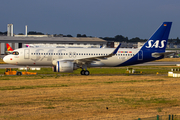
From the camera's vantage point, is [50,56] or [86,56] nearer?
[50,56]

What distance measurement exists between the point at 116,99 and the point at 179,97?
5.72m

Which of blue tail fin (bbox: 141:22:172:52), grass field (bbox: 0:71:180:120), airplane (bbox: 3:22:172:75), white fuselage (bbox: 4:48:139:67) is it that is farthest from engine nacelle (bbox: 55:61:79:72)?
blue tail fin (bbox: 141:22:172:52)

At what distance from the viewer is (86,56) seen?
4234cm

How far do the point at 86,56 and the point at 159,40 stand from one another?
12164 millimetres

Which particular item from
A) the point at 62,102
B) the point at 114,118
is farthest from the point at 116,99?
the point at 114,118

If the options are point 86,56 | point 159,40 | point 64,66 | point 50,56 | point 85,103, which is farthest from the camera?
point 159,40

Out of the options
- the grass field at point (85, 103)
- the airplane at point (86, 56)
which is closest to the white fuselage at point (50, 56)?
the airplane at point (86, 56)

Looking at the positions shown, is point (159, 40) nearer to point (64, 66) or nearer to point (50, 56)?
point (64, 66)

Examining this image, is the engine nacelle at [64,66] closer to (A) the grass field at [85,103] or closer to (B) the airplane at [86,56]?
(B) the airplane at [86,56]

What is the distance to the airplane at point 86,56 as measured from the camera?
4012 cm

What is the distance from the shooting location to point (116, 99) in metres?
22.1

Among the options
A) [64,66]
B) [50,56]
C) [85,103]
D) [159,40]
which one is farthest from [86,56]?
[85,103]

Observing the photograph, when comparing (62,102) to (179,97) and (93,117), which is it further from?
(179,97)

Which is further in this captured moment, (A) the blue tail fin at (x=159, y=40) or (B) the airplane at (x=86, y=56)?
(A) the blue tail fin at (x=159, y=40)
